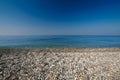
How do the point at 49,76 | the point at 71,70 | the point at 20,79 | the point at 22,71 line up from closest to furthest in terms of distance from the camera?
the point at 20,79, the point at 49,76, the point at 22,71, the point at 71,70

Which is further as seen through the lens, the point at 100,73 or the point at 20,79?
the point at 100,73

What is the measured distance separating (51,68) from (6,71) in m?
3.13

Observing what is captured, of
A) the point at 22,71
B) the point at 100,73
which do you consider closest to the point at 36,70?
A: the point at 22,71

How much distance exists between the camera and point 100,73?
9.81 meters

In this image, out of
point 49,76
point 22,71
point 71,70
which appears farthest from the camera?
point 71,70

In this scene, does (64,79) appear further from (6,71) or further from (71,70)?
(6,71)

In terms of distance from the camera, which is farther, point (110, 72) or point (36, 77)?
point (110, 72)

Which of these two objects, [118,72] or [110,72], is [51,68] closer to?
[110,72]

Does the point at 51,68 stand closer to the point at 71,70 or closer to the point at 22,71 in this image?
the point at 71,70

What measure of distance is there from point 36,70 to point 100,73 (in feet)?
14.9

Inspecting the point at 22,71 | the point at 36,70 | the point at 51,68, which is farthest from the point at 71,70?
the point at 22,71

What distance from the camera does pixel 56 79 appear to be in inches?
332

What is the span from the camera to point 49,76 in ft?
28.6

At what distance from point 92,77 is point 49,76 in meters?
2.82
